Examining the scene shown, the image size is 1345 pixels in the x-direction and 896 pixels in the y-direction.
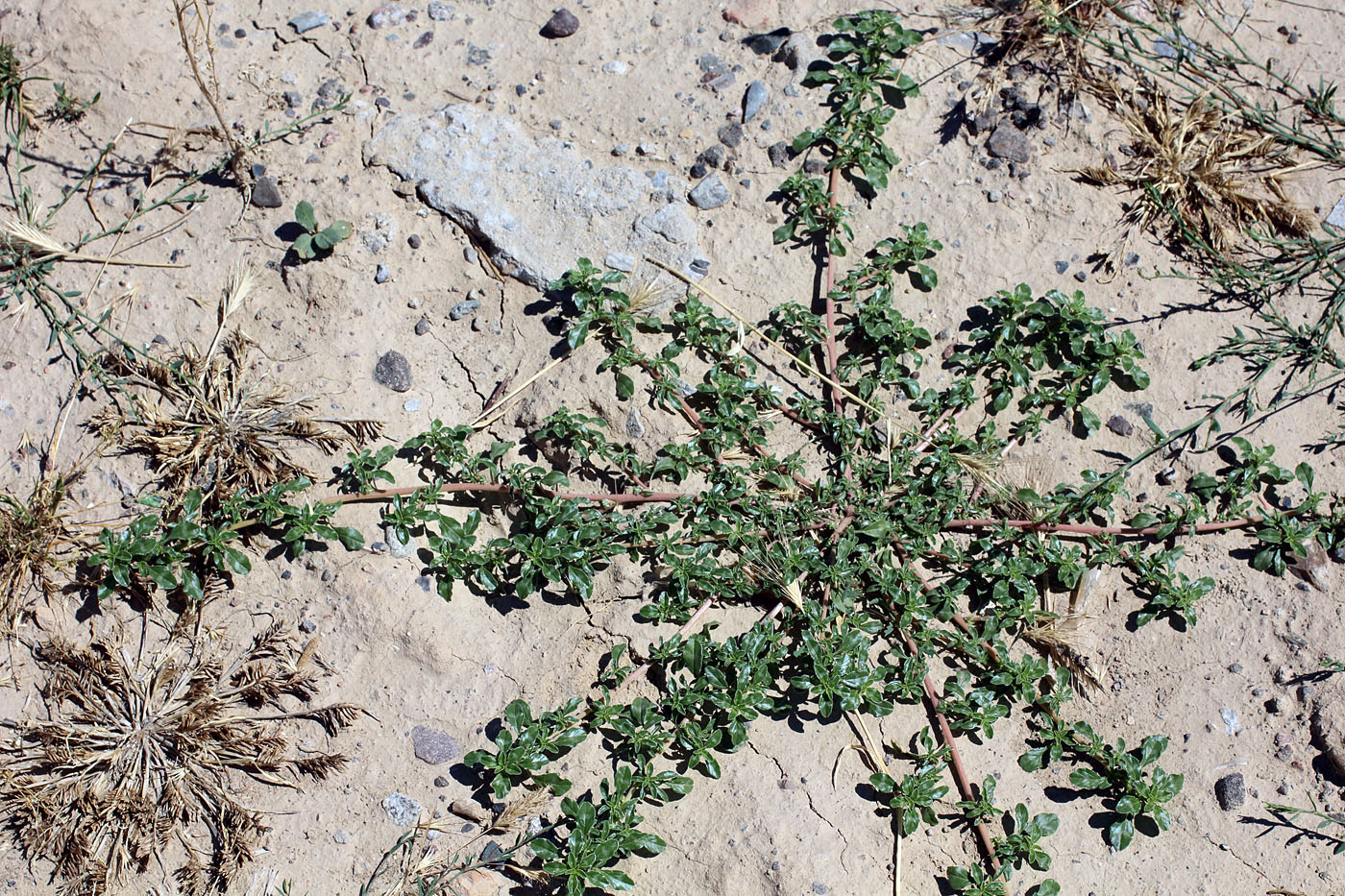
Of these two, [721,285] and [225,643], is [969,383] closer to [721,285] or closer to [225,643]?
[721,285]

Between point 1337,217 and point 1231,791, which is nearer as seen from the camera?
point 1231,791

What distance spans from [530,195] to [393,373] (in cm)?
93

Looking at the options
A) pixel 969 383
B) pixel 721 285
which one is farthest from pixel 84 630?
pixel 969 383

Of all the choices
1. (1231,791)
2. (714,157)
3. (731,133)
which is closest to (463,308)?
(714,157)

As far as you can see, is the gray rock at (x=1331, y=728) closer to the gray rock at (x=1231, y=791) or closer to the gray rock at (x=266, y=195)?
the gray rock at (x=1231, y=791)

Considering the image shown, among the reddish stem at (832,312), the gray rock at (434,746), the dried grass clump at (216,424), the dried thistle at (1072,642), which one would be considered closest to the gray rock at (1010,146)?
the reddish stem at (832,312)

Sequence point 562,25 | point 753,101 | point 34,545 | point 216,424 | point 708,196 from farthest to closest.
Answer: point 562,25, point 753,101, point 708,196, point 216,424, point 34,545

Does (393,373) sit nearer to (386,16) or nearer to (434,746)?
(434,746)

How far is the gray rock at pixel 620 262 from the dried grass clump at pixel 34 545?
2.22 meters

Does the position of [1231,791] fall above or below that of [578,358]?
below

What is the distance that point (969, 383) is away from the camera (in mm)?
3705

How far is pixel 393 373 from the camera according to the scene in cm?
387

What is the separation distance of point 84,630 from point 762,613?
2.47m

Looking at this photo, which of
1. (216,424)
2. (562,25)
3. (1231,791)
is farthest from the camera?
(562,25)
